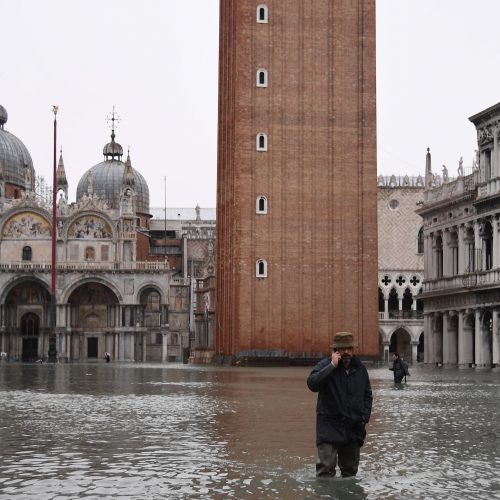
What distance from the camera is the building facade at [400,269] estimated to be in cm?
8988

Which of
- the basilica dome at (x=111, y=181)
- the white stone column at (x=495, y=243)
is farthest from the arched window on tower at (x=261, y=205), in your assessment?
the basilica dome at (x=111, y=181)

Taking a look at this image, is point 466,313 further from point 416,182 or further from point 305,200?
point 416,182

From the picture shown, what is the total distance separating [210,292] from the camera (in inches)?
3098

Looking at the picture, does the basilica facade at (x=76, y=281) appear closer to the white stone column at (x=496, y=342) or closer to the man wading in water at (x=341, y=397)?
the white stone column at (x=496, y=342)

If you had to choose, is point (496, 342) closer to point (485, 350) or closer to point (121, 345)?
point (485, 350)

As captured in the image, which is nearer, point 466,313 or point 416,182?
point 466,313

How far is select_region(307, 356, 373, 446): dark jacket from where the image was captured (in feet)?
31.0

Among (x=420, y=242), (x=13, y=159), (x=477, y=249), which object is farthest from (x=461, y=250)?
(x=13, y=159)

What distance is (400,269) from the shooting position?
298ft

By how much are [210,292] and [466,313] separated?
89.9ft

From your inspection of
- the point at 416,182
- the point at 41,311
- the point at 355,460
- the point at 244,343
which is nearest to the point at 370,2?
the point at 244,343

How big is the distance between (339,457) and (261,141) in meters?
48.6

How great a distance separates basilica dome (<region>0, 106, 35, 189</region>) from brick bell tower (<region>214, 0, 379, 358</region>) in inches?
1987

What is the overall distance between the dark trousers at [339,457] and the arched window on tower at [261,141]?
4834 centimetres
